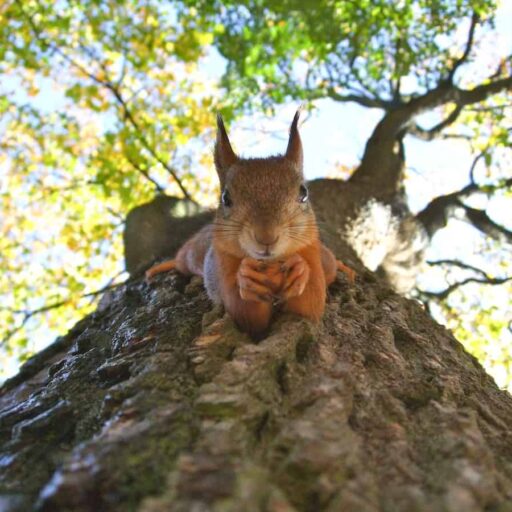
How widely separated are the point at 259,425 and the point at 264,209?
1012 millimetres

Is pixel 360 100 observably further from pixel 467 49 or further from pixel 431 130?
pixel 467 49

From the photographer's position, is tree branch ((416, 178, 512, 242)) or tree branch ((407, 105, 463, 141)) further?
tree branch ((407, 105, 463, 141))

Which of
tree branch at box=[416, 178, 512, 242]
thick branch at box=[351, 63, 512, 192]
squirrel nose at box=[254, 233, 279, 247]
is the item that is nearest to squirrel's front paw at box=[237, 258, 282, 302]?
squirrel nose at box=[254, 233, 279, 247]

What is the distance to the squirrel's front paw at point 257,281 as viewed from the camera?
186cm

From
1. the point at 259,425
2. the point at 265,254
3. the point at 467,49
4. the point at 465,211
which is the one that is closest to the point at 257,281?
the point at 265,254

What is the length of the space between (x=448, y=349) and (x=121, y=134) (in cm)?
464

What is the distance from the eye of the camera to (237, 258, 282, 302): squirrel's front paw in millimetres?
1864

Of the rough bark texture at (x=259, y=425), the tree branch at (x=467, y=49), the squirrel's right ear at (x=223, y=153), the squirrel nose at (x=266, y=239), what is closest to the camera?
the rough bark texture at (x=259, y=425)

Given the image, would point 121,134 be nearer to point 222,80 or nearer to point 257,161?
point 222,80

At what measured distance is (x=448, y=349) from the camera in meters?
2.26

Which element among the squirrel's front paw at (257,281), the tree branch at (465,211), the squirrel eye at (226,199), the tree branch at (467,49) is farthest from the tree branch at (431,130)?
the squirrel's front paw at (257,281)

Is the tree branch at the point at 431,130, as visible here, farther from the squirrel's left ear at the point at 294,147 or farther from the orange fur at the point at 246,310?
the orange fur at the point at 246,310

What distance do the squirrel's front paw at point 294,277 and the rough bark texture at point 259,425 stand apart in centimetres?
13

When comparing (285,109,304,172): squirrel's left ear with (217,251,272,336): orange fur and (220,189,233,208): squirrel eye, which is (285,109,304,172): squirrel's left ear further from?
(217,251,272,336): orange fur
